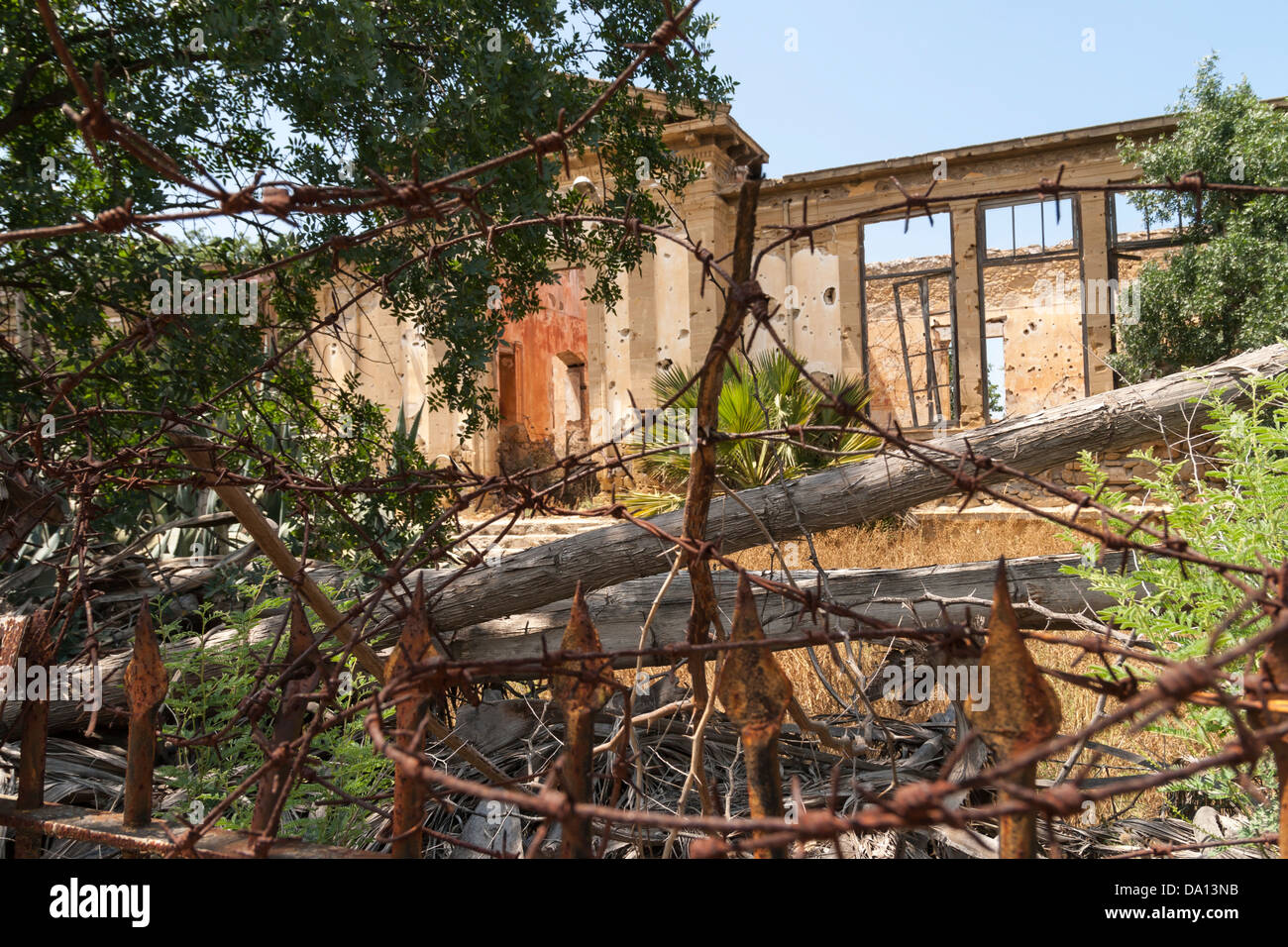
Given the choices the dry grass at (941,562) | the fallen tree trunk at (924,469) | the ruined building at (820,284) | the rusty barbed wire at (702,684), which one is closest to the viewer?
the rusty barbed wire at (702,684)

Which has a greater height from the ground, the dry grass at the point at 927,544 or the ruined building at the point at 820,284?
the ruined building at the point at 820,284

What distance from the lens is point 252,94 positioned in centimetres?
347

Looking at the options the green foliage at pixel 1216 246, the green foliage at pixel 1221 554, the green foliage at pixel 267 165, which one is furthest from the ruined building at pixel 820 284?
the green foliage at pixel 1221 554

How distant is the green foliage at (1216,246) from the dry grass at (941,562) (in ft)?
8.76

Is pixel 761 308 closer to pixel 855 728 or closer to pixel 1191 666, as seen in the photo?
pixel 1191 666

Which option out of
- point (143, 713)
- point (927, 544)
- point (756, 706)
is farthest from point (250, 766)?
point (927, 544)

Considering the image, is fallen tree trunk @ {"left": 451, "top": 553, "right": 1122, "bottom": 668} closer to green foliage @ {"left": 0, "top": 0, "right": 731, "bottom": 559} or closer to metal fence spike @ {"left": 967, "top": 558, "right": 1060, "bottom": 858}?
green foliage @ {"left": 0, "top": 0, "right": 731, "bottom": 559}

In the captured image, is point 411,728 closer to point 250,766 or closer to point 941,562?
point 250,766

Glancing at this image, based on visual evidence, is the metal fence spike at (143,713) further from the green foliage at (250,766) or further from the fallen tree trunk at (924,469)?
the fallen tree trunk at (924,469)

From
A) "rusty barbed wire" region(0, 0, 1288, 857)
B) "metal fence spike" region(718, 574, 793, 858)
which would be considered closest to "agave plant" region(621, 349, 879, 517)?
"rusty barbed wire" region(0, 0, 1288, 857)

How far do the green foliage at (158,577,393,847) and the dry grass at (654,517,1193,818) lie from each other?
1194 mm

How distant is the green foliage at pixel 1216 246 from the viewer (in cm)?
804
